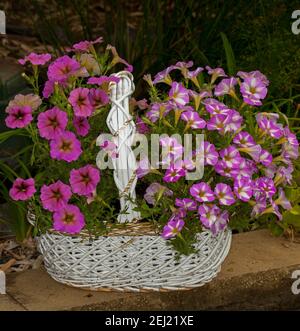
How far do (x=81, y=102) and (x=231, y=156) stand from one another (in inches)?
20.1

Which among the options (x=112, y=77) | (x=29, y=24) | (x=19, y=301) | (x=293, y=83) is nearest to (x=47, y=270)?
(x=19, y=301)

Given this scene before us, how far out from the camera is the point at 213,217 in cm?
270

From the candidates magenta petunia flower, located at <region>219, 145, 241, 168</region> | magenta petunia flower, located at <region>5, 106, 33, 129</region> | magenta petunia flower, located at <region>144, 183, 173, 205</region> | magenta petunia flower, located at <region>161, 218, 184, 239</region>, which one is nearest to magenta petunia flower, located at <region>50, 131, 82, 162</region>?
magenta petunia flower, located at <region>5, 106, 33, 129</region>

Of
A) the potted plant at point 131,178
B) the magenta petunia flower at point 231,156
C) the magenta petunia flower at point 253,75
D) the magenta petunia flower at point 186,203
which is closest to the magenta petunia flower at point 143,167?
the potted plant at point 131,178

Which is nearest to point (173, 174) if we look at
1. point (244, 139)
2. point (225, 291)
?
point (244, 139)

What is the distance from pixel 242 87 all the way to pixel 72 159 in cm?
65

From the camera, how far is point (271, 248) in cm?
342

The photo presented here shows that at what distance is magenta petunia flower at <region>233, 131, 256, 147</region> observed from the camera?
9.15 feet

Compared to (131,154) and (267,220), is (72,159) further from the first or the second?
(267,220)

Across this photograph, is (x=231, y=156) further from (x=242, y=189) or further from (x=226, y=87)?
(x=226, y=87)

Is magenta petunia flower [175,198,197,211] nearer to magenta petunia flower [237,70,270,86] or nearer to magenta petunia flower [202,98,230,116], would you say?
magenta petunia flower [202,98,230,116]

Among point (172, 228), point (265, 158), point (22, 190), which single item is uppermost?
point (265, 158)

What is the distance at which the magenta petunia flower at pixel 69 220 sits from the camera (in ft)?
8.82

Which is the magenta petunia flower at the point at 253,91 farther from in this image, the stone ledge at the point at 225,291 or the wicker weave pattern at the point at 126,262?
the stone ledge at the point at 225,291
